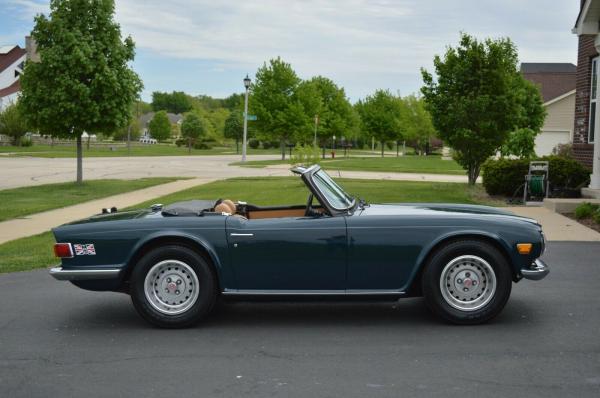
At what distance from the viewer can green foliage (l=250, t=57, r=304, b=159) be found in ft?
174

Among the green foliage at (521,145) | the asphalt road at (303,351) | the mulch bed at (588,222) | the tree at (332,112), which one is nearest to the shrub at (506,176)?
the mulch bed at (588,222)

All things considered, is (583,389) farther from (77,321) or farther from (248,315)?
(77,321)

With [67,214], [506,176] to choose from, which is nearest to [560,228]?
[506,176]

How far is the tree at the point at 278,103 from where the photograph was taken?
174 feet

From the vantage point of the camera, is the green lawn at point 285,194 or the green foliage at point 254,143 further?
the green foliage at point 254,143

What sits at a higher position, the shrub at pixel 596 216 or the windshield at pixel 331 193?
the windshield at pixel 331 193

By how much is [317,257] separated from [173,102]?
576 feet

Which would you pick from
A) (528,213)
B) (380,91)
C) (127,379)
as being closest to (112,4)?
(528,213)

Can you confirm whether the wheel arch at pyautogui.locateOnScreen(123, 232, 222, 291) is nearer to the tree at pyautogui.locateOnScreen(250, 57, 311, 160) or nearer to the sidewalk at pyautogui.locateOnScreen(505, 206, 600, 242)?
the sidewalk at pyautogui.locateOnScreen(505, 206, 600, 242)

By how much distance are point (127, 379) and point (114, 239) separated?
1494mm

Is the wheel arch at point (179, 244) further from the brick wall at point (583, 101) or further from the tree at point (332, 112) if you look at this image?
the tree at point (332, 112)

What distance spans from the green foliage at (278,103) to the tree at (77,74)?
3094 centimetres

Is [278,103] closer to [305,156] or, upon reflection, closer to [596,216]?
[305,156]

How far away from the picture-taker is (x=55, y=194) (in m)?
20.5
